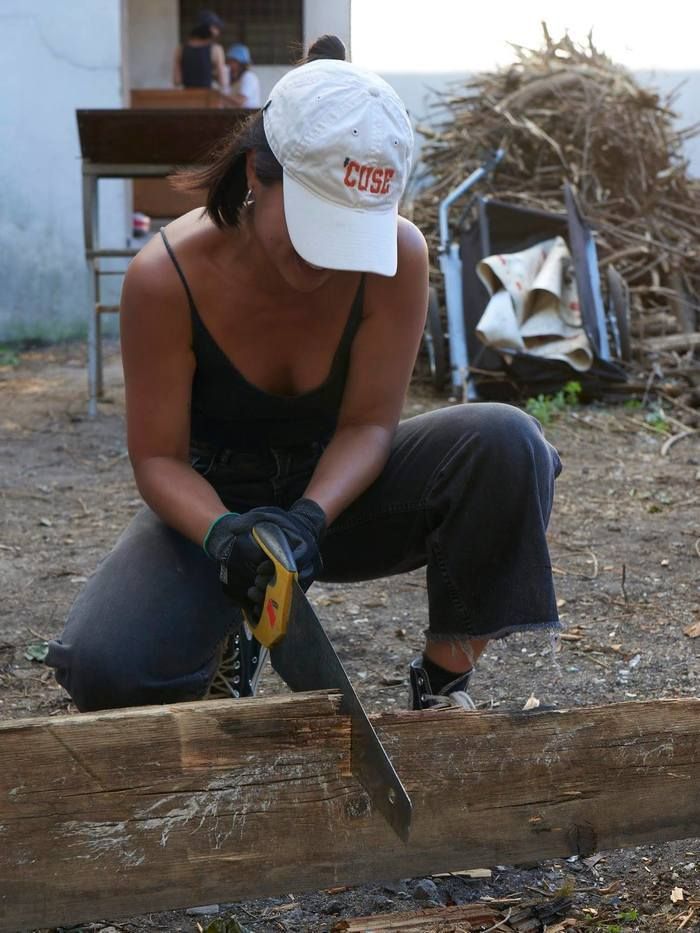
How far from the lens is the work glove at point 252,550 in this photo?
71.6 inches

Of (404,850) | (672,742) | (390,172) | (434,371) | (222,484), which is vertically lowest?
(434,371)

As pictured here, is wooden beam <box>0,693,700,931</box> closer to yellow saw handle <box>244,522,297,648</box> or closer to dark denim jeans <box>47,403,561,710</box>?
yellow saw handle <box>244,522,297,648</box>

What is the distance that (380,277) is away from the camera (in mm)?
2193

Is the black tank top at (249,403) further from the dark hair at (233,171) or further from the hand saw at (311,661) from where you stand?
the hand saw at (311,661)

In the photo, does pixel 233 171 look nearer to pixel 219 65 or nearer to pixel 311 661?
pixel 311 661

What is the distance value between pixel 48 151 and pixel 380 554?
Answer: 24.5 ft

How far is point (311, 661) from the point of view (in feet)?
5.83

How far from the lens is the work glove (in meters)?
1.82

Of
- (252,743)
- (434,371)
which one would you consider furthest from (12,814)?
(434,371)

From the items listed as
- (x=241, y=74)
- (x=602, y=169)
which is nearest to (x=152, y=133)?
(x=602, y=169)

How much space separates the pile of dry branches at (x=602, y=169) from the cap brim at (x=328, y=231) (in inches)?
205

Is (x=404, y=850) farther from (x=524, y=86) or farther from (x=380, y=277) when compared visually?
(x=524, y=86)

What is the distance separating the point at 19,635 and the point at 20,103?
667 centimetres

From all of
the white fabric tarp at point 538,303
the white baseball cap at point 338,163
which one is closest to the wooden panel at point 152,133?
the white fabric tarp at point 538,303
